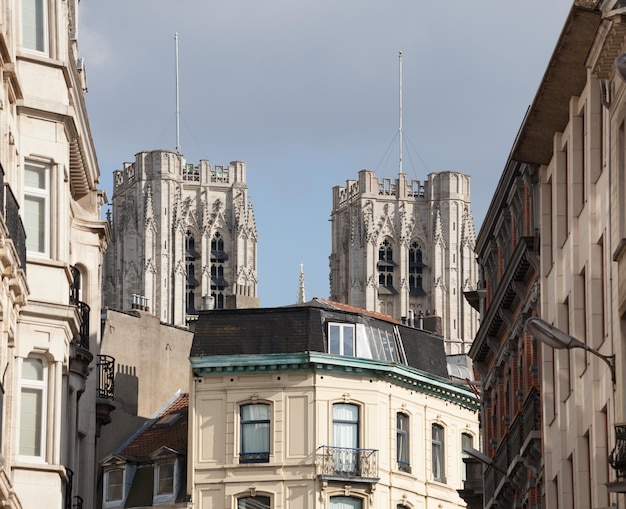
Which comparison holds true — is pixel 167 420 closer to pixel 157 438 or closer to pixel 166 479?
pixel 157 438

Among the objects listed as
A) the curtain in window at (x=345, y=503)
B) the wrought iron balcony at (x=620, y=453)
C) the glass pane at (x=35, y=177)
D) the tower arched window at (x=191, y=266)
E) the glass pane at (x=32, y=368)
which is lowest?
the wrought iron balcony at (x=620, y=453)

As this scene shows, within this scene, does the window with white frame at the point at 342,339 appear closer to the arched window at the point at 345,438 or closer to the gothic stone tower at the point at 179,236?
the arched window at the point at 345,438

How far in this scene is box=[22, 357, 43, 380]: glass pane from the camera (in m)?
37.6

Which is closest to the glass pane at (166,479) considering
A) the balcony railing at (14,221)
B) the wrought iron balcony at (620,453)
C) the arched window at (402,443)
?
the arched window at (402,443)

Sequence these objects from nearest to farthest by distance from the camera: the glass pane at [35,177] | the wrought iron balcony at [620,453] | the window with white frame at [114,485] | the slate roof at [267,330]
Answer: the wrought iron balcony at [620,453] → the glass pane at [35,177] → the slate roof at [267,330] → the window with white frame at [114,485]

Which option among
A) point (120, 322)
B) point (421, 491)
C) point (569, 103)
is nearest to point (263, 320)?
point (421, 491)

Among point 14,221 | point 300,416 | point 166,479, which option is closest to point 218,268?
point 166,479

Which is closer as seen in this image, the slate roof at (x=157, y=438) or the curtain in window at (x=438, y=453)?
the curtain in window at (x=438, y=453)

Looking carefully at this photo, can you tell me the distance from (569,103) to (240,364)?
24342 millimetres

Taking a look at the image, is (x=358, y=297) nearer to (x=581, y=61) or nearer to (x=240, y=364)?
(x=240, y=364)

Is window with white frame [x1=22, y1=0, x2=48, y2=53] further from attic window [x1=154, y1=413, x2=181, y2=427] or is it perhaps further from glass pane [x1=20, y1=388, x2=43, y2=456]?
attic window [x1=154, y1=413, x2=181, y2=427]

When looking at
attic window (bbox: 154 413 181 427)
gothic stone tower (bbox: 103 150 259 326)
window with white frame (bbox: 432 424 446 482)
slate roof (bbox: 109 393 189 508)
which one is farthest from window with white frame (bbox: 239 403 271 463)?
gothic stone tower (bbox: 103 150 259 326)

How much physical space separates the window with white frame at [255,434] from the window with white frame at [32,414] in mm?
25307

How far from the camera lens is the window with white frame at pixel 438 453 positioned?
65812 millimetres
